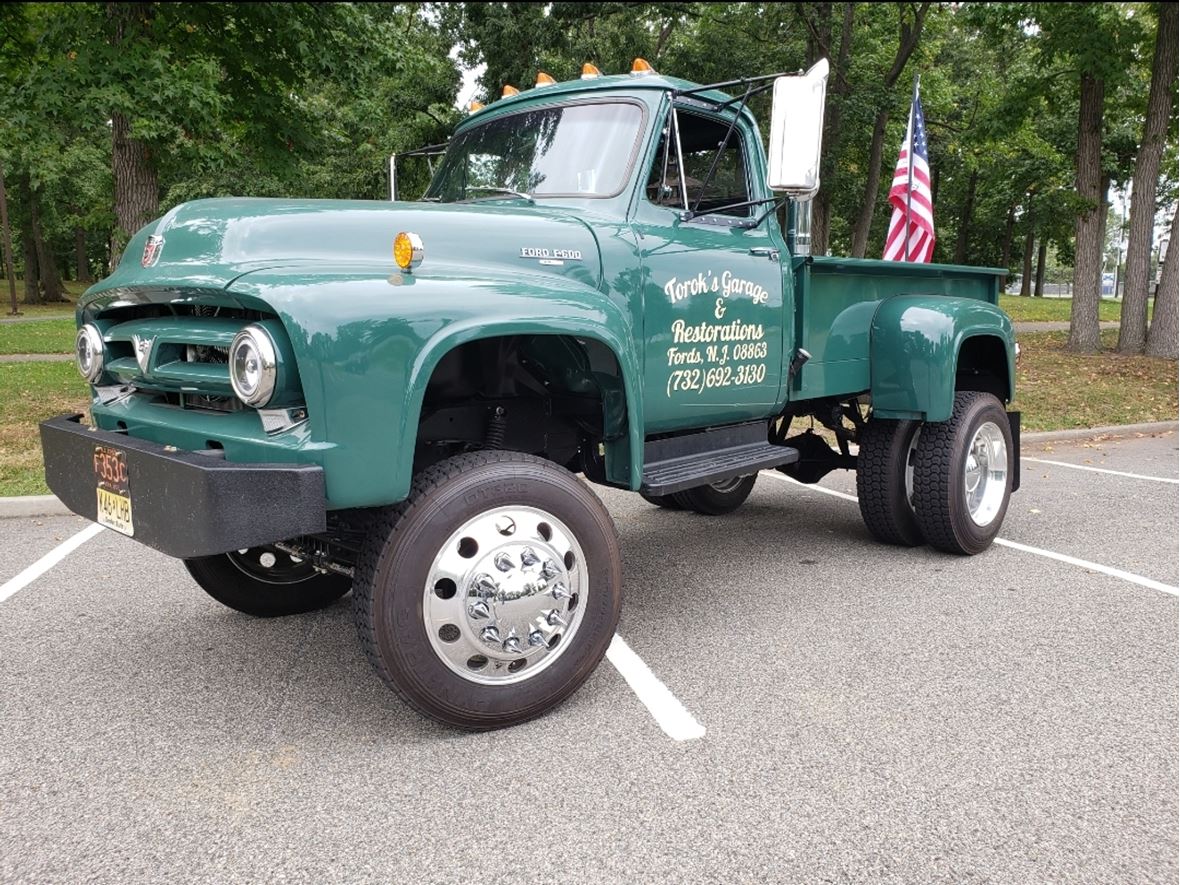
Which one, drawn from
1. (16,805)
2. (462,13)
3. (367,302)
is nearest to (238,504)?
(367,302)

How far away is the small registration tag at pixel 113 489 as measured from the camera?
2934mm

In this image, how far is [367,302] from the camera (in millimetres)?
2760

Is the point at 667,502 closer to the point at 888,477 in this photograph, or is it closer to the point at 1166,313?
the point at 888,477

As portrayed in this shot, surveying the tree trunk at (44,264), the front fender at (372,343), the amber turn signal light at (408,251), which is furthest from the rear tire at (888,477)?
the tree trunk at (44,264)

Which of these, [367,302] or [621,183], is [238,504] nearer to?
[367,302]

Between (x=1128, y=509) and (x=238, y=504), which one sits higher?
(x=238, y=504)

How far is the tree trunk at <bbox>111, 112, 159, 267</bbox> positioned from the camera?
1073cm

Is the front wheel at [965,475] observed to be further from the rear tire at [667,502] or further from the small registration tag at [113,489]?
the small registration tag at [113,489]

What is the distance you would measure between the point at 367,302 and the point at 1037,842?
240 centimetres

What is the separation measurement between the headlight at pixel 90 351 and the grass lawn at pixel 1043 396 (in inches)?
146

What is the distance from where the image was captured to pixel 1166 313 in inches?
603

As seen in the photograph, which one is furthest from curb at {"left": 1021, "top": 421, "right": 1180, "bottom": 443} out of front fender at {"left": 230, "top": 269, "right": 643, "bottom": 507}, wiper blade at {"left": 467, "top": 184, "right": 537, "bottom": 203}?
front fender at {"left": 230, "top": 269, "right": 643, "bottom": 507}

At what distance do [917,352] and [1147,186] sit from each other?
1278 cm

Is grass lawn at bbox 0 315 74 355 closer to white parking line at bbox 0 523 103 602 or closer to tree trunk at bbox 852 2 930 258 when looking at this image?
white parking line at bbox 0 523 103 602
